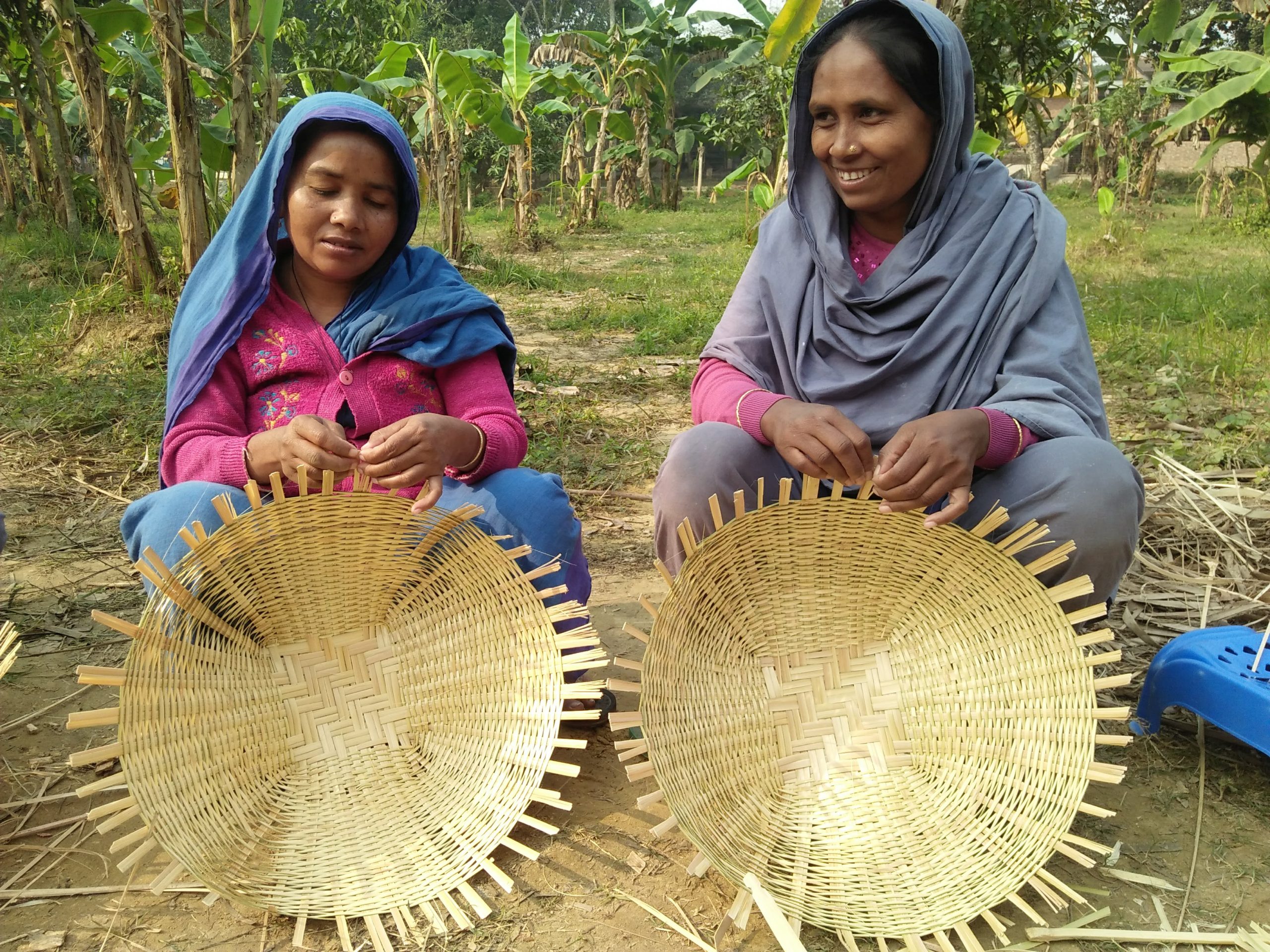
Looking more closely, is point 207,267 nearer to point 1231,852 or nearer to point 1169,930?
point 1169,930

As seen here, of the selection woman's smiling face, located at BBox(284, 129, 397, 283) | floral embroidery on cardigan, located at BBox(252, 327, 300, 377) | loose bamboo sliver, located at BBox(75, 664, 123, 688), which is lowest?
loose bamboo sliver, located at BBox(75, 664, 123, 688)

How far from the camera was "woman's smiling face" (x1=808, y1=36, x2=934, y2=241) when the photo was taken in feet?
5.39

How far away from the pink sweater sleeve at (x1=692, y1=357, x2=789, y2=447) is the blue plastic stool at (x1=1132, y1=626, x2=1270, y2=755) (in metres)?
0.83

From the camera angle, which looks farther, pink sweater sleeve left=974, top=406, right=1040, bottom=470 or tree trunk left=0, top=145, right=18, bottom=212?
tree trunk left=0, top=145, right=18, bottom=212

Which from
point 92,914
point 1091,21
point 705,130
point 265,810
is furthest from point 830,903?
point 705,130

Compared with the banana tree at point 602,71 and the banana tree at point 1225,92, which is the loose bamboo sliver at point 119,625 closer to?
the banana tree at point 1225,92

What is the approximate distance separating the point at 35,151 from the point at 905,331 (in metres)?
8.07

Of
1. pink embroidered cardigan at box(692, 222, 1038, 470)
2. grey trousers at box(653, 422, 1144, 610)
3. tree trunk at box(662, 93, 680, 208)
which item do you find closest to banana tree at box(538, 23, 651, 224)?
tree trunk at box(662, 93, 680, 208)

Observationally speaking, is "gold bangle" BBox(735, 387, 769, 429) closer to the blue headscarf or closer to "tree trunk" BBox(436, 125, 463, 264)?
the blue headscarf

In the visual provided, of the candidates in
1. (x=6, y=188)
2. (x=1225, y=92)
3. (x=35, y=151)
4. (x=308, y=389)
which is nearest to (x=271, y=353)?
(x=308, y=389)

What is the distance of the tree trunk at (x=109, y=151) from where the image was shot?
13.6ft

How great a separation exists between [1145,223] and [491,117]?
7.59 meters

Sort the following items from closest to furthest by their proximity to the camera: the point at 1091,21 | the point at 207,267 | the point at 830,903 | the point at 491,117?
the point at 830,903 < the point at 207,267 < the point at 1091,21 < the point at 491,117

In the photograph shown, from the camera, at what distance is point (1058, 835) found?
1.33 meters
